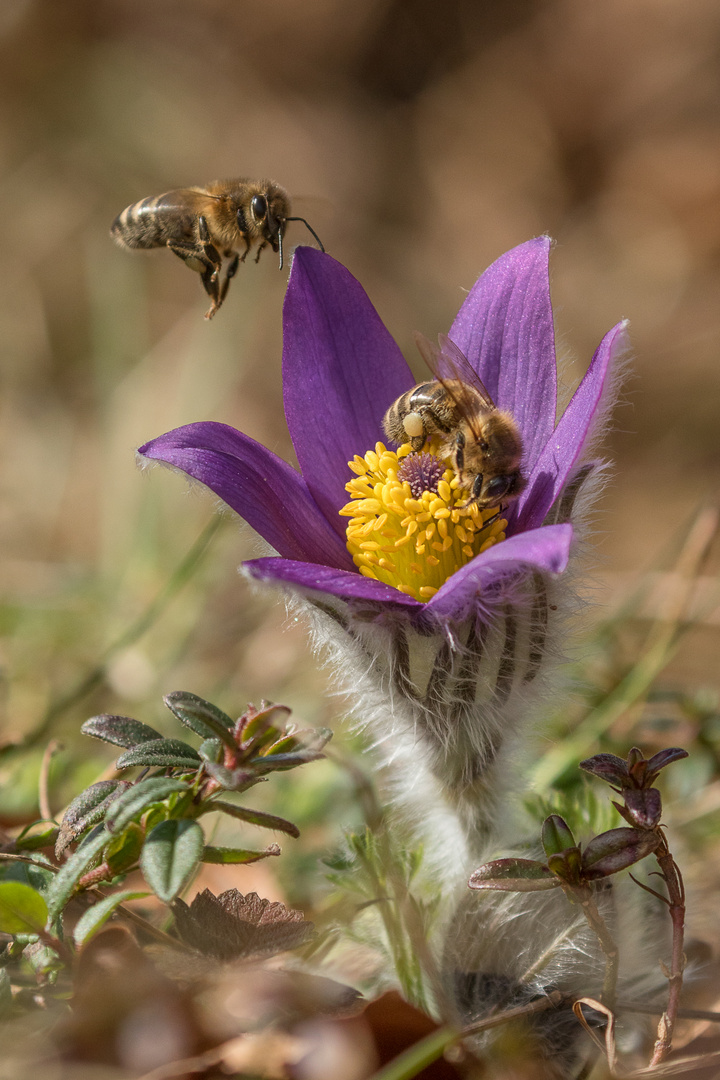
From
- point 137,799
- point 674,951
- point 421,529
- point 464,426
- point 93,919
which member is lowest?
point 674,951

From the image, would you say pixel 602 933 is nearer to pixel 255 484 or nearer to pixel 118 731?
pixel 118 731

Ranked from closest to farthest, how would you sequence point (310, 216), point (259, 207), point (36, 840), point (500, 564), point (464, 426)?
point (500, 564)
point (36, 840)
point (464, 426)
point (259, 207)
point (310, 216)

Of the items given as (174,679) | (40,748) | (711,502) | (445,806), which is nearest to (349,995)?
(445,806)

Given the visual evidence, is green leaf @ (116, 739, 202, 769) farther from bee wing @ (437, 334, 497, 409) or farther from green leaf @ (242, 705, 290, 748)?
bee wing @ (437, 334, 497, 409)

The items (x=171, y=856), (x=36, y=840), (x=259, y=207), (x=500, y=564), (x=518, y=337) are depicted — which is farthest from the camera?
(x=259, y=207)

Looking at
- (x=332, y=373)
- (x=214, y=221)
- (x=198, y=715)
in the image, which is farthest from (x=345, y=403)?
(x=198, y=715)

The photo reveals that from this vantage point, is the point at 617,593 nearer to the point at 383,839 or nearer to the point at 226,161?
the point at 383,839

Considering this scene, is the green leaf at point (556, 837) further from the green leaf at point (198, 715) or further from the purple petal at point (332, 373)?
the purple petal at point (332, 373)
